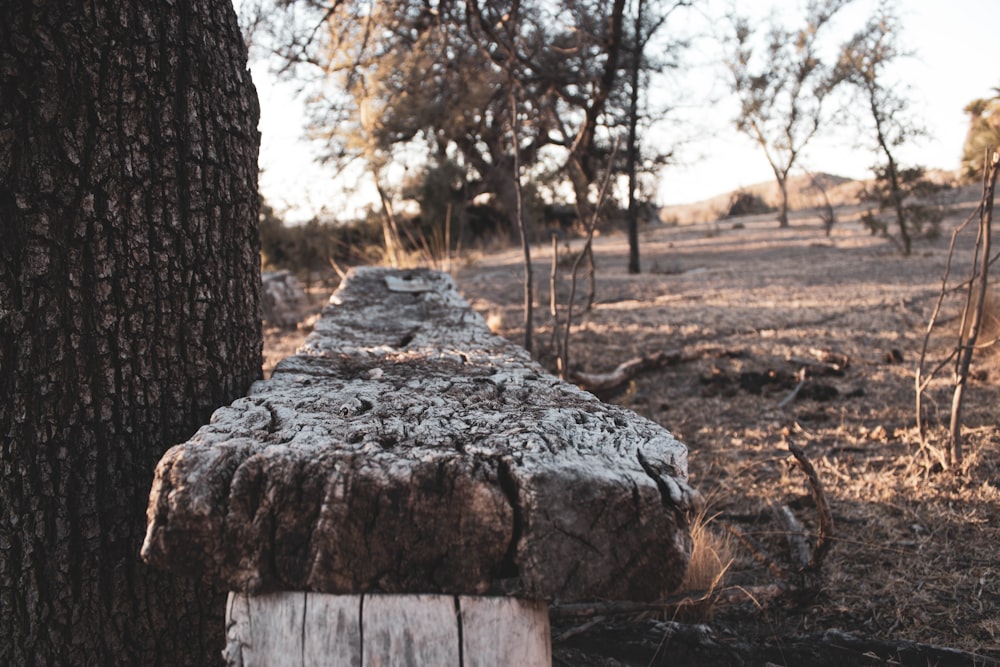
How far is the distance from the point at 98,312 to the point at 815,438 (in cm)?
292

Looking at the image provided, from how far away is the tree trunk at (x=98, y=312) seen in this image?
47.5 inches

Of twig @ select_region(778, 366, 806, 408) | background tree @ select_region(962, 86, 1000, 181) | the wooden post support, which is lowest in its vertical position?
twig @ select_region(778, 366, 806, 408)

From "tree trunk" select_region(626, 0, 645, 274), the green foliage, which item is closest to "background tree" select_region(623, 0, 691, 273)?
"tree trunk" select_region(626, 0, 645, 274)

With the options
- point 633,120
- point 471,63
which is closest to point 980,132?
point 633,120

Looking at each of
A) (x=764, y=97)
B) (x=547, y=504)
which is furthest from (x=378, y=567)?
(x=764, y=97)

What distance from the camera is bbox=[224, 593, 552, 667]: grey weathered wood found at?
3.13 ft

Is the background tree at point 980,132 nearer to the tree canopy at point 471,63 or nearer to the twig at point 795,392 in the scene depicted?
the tree canopy at point 471,63

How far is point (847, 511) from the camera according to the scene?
2.38 m

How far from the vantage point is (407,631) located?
0.96 meters

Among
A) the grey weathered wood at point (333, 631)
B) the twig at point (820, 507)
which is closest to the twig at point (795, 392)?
the twig at point (820, 507)

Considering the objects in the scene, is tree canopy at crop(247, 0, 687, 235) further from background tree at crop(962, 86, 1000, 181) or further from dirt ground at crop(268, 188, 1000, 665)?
background tree at crop(962, 86, 1000, 181)

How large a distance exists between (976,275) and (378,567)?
2.56 meters

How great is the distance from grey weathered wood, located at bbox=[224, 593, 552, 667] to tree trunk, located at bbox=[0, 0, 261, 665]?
0.47m

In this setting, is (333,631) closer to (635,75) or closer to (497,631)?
(497,631)
